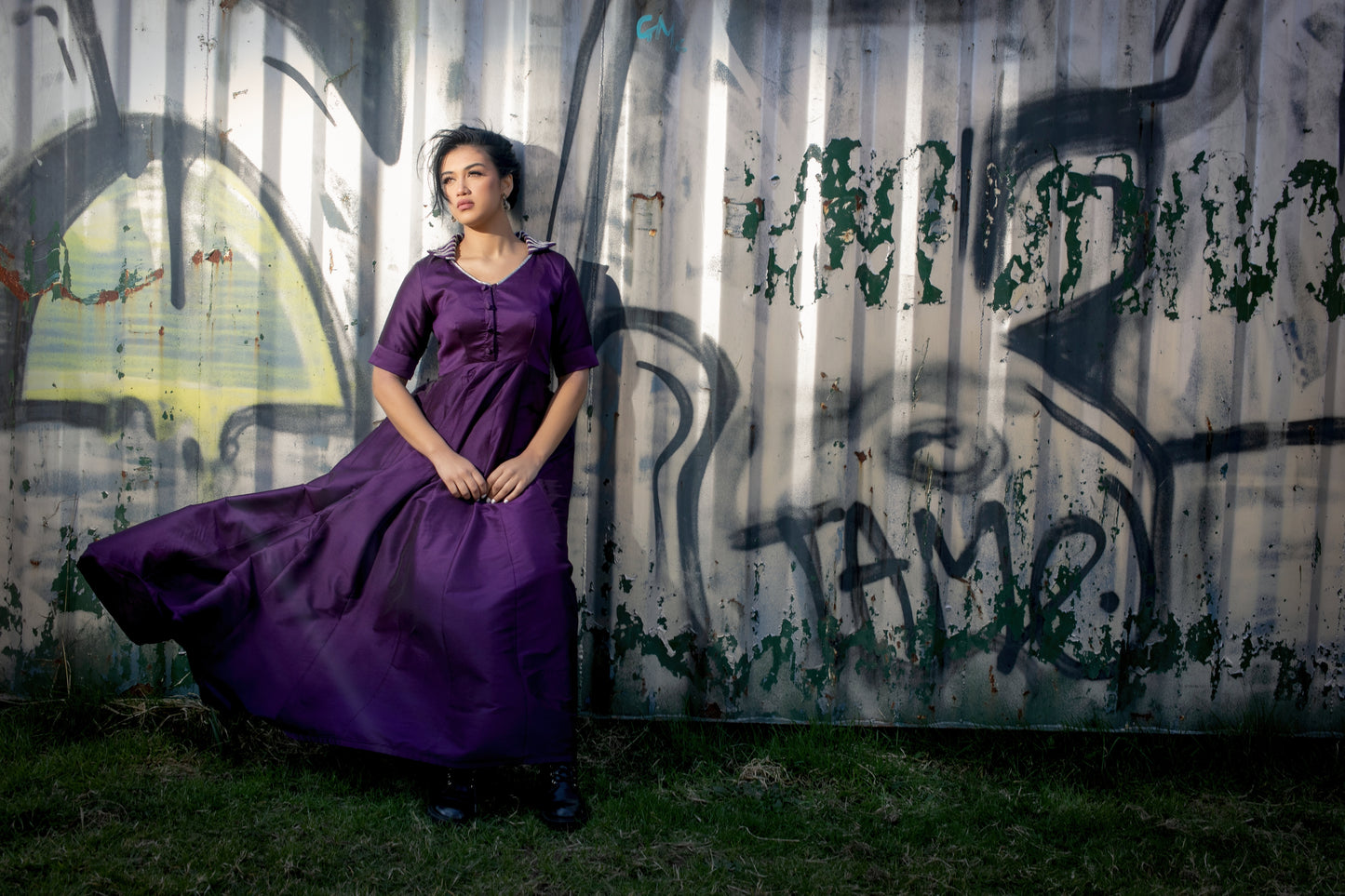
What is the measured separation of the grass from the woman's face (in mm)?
1820

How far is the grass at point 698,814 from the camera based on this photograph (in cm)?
224

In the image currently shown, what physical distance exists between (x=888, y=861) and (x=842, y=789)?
440 mm

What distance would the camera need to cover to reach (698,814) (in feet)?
8.59

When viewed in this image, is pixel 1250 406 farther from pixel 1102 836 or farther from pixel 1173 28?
pixel 1102 836

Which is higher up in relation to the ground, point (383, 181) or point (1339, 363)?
point (383, 181)

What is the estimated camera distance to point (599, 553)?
311cm

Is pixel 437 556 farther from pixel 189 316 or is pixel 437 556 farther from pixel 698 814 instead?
pixel 189 316

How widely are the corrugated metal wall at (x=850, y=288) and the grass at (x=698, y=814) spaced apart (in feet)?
0.53

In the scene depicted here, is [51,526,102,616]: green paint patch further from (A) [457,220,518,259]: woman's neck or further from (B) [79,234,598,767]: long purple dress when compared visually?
(A) [457,220,518,259]: woman's neck

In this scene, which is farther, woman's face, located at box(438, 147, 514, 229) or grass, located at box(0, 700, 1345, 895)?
woman's face, located at box(438, 147, 514, 229)

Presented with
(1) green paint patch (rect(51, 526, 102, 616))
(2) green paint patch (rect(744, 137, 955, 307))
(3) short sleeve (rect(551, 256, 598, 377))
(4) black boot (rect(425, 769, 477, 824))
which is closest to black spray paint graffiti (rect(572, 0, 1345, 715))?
(2) green paint patch (rect(744, 137, 955, 307))

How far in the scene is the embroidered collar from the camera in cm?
287

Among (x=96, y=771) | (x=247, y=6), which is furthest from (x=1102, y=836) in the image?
(x=247, y=6)

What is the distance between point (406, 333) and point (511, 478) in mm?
619
